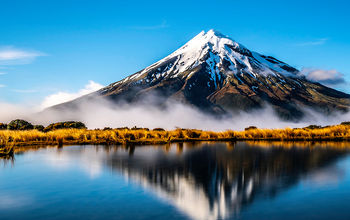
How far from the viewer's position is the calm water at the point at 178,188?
7492 mm

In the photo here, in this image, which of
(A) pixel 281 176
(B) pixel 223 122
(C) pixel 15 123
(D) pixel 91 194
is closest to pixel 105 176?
(D) pixel 91 194

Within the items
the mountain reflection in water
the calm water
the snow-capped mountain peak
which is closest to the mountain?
the snow-capped mountain peak

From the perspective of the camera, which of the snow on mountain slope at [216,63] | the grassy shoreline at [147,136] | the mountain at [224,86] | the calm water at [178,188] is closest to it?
the calm water at [178,188]

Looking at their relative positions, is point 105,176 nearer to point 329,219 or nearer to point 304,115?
point 329,219

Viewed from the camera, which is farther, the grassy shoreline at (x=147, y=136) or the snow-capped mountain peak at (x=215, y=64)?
the snow-capped mountain peak at (x=215, y=64)

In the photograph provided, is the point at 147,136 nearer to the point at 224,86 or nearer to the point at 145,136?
the point at 145,136

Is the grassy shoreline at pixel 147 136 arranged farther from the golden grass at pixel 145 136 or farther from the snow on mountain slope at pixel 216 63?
the snow on mountain slope at pixel 216 63

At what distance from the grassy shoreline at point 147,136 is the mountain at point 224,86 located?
4770 inches

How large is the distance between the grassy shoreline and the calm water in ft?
31.0

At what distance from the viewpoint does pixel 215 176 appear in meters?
11.0

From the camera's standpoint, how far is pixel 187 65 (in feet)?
591

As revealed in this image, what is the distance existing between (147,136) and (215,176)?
15985 millimetres

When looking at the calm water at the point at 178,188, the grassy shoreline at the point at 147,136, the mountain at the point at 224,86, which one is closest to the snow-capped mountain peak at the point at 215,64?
the mountain at the point at 224,86

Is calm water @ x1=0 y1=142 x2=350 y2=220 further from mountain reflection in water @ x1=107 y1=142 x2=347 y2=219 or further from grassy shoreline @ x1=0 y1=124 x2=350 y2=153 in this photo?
grassy shoreline @ x1=0 y1=124 x2=350 y2=153
